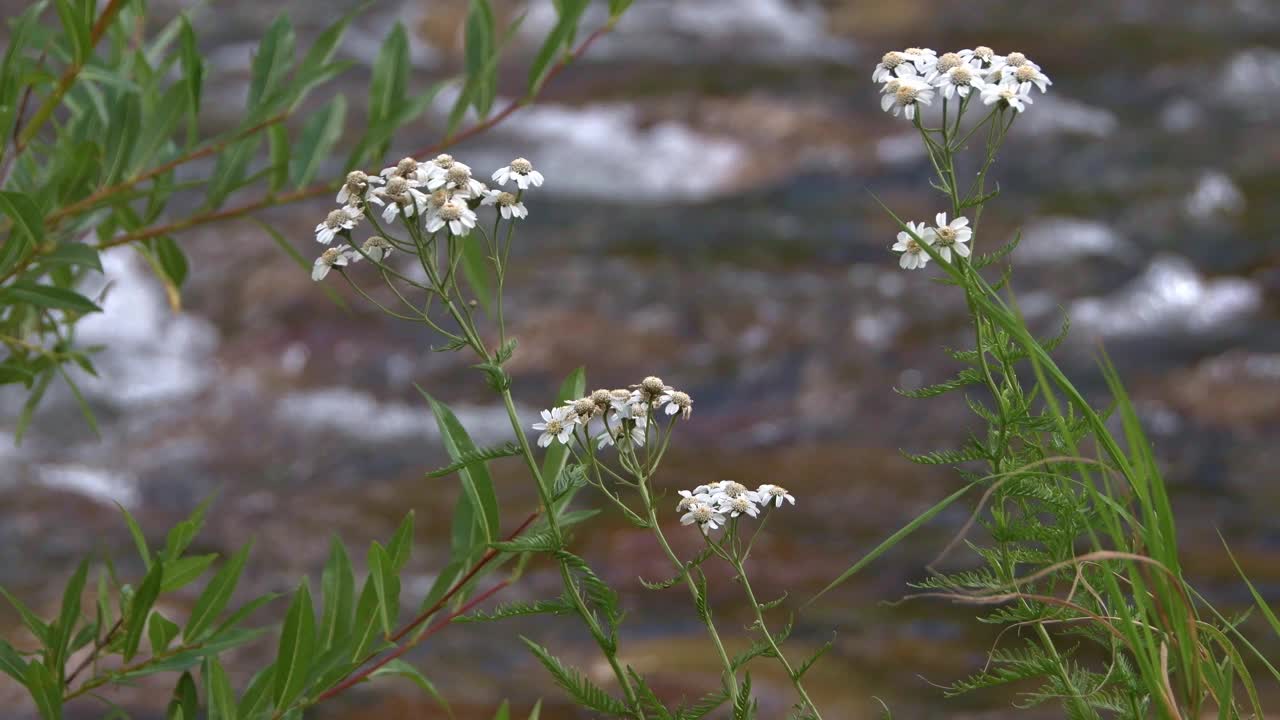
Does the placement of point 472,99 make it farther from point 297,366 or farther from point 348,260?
point 297,366

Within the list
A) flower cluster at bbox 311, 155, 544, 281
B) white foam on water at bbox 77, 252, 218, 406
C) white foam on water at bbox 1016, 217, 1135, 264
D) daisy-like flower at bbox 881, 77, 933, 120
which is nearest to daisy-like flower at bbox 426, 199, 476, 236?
flower cluster at bbox 311, 155, 544, 281

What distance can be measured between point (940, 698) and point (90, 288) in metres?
3.74

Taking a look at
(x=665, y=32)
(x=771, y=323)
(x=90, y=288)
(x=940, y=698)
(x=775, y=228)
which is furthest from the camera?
(x=665, y=32)

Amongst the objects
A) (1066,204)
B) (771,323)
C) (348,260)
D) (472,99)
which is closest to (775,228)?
(771,323)

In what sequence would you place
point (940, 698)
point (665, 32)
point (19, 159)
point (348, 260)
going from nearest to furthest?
point (348, 260)
point (19, 159)
point (940, 698)
point (665, 32)

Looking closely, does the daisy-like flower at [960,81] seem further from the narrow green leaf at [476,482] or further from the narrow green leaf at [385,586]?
the narrow green leaf at [385,586]

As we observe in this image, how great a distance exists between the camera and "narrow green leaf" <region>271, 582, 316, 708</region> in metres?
1.37

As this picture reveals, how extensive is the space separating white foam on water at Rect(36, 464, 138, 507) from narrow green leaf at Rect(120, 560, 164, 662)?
389 centimetres

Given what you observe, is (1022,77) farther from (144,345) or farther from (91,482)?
(144,345)

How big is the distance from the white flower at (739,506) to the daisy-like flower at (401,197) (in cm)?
37

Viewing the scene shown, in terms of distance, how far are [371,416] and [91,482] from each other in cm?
108

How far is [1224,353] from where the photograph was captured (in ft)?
19.3

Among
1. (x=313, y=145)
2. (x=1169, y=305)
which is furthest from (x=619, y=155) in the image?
(x=313, y=145)

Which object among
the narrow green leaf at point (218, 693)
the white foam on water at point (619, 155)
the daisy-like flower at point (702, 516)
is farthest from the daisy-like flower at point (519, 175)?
the white foam on water at point (619, 155)
